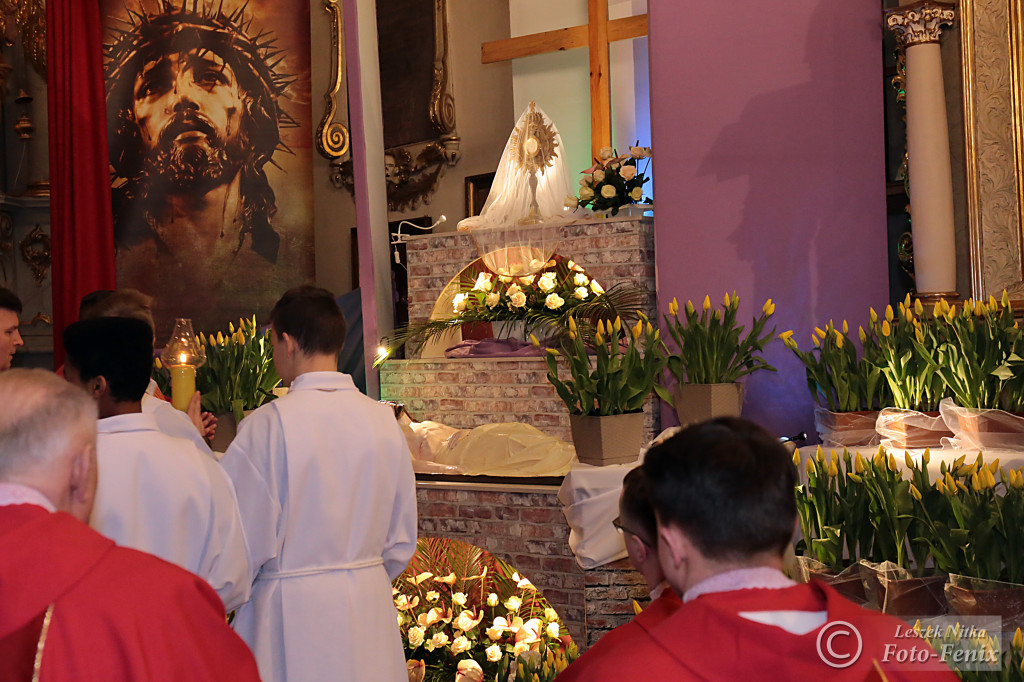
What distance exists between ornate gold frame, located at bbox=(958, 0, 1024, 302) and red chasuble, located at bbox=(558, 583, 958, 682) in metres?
4.29

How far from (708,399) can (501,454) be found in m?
2.12

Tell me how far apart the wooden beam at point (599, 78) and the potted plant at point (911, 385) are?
4.51 m

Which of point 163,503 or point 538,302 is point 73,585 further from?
point 538,302

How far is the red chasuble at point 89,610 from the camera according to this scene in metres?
1.37

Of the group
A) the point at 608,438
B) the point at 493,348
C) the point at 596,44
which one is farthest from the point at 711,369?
the point at 596,44

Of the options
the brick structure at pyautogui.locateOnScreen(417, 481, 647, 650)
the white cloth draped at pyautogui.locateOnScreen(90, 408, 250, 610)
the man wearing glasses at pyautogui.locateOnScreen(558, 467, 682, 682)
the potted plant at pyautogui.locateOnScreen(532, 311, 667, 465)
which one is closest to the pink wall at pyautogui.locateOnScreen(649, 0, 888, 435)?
the brick structure at pyautogui.locateOnScreen(417, 481, 647, 650)

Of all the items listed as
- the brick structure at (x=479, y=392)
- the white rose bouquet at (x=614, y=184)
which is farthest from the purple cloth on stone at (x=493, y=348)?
the white rose bouquet at (x=614, y=184)

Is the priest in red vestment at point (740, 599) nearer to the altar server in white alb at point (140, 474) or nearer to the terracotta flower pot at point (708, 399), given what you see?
the altar server in white alb at point (140, 474)

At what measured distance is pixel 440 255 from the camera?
768 cm

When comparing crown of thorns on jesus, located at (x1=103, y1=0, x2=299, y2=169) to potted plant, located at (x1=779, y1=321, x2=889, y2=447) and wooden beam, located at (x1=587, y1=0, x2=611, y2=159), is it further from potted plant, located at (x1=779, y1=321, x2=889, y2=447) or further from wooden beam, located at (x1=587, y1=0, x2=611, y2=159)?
potted plant, located at (x1=779, y1=321, x2=889, y2=447)

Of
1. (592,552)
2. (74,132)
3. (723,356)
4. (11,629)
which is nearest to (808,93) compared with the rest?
(723,356)

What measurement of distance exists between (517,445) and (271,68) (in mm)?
5781

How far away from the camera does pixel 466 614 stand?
5023 mm

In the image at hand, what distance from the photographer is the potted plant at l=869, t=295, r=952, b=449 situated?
13.2 feet
